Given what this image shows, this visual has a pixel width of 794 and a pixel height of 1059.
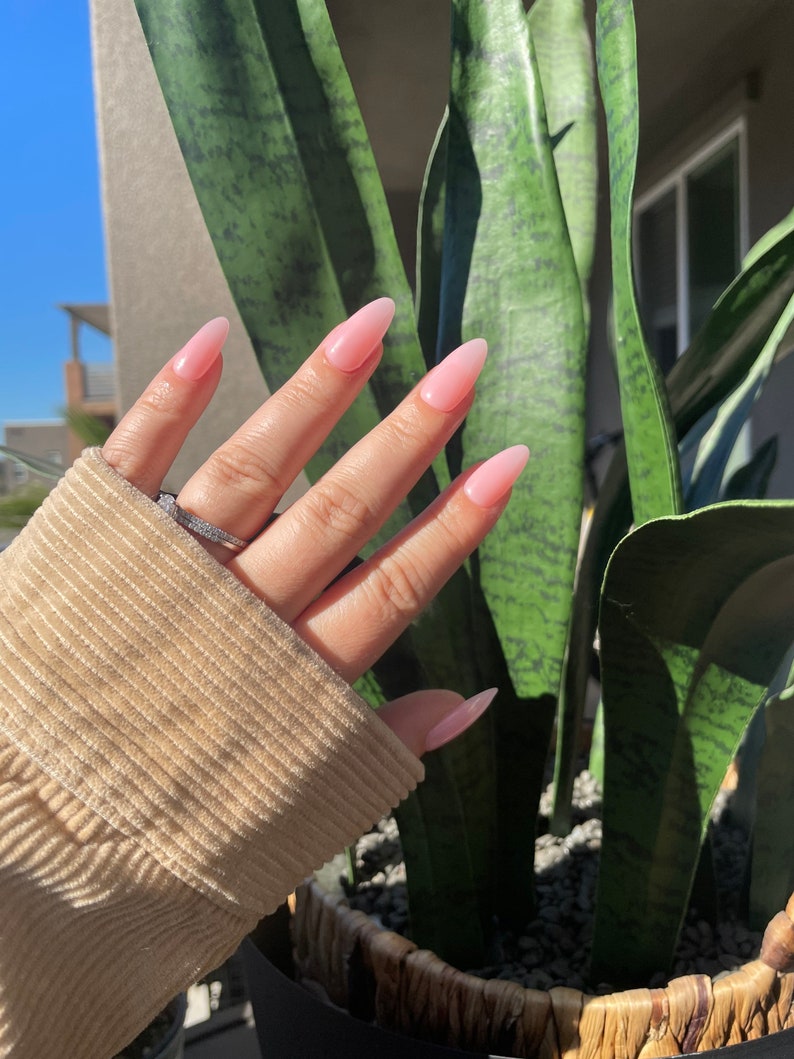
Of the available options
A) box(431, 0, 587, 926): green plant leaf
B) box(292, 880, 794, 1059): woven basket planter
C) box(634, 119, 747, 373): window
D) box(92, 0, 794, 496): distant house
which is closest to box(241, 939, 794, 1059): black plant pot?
box(292, 880, 794, 1059): woven basket planter

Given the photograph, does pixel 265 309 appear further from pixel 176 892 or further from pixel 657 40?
pixel 657 40

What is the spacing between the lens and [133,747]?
0.28 metres

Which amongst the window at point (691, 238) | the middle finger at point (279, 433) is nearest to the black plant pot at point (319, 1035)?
the middle finger at point (279, 433)

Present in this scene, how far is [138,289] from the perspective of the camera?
123cm

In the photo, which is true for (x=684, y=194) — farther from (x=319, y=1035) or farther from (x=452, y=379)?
(x=319, y=1035)

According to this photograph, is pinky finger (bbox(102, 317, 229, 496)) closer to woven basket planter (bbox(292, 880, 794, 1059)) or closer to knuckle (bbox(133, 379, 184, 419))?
knuckle (bbox(133, 379, 184, 419))

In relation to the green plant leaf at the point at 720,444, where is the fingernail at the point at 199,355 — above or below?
above

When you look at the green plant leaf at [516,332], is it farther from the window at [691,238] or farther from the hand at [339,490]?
the window at [691,238]

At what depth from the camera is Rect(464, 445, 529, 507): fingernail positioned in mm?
307

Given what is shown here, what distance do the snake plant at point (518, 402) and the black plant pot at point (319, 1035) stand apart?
8cm

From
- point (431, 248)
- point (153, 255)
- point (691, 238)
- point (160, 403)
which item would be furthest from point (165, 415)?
point (691, 238)

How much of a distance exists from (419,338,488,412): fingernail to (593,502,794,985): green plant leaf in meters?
0.09

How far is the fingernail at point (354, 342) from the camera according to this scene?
302mm

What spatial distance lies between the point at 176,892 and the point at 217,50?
0.35m
